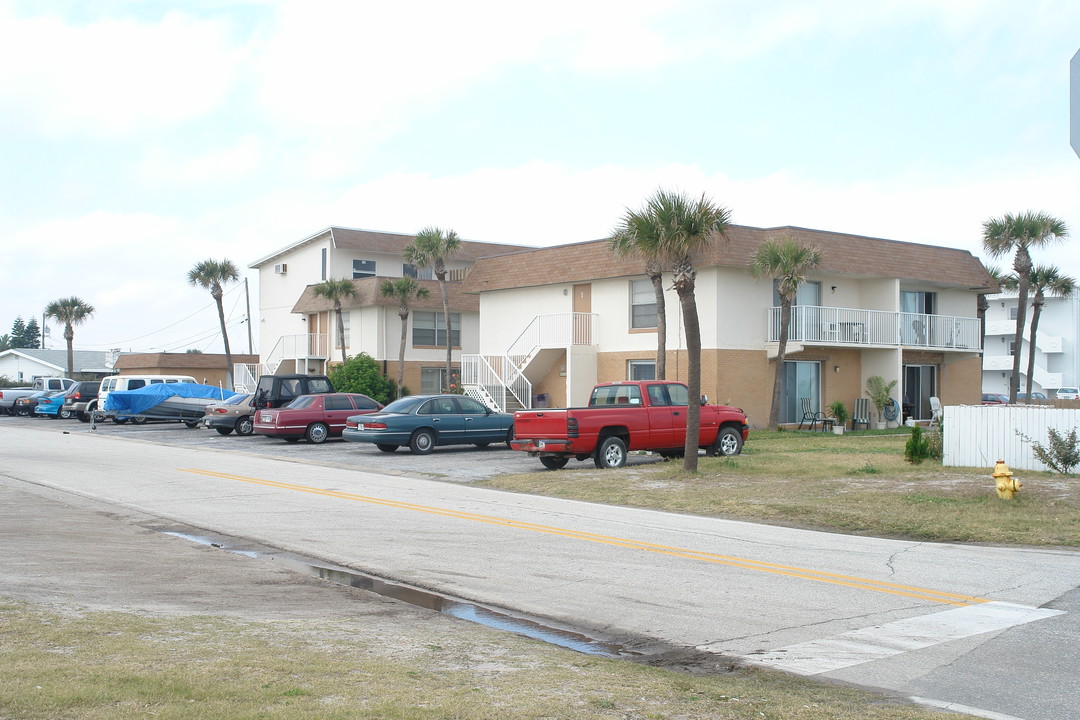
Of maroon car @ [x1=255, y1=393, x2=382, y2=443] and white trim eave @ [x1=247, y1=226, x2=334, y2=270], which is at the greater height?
white trim eave @ [x1=247, y1=226, x2=334, y2=270]

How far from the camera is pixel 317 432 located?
98.0 ft

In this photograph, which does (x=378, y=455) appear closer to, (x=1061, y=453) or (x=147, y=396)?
(x=1061, y=453)

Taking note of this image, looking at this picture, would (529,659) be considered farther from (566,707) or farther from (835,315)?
(835,315)

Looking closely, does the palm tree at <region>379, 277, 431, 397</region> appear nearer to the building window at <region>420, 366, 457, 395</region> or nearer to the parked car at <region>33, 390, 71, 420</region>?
the building window at <region>420, 366, 457, 395</region>

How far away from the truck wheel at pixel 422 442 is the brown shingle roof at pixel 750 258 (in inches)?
415

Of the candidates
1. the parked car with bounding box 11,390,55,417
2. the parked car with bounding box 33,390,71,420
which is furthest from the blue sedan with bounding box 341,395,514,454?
the parked car with bounding box 11,390,55,417

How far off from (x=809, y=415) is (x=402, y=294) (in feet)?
60.3

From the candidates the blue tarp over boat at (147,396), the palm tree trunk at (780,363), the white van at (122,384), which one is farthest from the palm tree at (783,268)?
the white van at (122,384)

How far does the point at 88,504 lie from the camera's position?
1564 centimetres

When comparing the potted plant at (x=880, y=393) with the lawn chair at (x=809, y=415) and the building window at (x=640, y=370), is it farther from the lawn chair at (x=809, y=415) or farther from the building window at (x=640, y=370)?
the building window at (x=640, y=370)

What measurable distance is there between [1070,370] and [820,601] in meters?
72.2

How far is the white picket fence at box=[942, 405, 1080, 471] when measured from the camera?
62.1ft

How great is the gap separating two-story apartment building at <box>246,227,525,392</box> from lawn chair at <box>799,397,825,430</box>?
17356 mm

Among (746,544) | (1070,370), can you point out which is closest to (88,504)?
(746,544)
